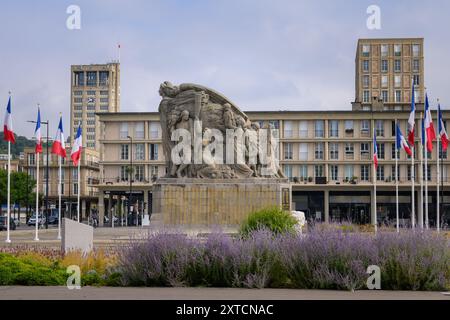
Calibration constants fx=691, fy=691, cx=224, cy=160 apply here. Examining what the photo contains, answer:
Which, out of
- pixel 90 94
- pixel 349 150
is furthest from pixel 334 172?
pixel 90 94

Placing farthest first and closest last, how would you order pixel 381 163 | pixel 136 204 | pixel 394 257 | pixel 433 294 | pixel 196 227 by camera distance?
pixel 136 204 → pixel 381 163 → pixel 196 227 → pixel 394 257 → pixel 433 294

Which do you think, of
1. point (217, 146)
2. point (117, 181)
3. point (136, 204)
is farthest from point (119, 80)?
point (217, 146)

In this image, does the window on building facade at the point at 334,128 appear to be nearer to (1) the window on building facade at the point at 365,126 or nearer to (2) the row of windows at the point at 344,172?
(1) the window on building facade at the point at 365,126

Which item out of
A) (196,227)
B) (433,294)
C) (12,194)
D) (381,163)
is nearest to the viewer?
(433,294)

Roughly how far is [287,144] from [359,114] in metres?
9.50

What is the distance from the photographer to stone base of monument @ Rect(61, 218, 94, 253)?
17.6 m

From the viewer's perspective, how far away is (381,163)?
82938 millimetres

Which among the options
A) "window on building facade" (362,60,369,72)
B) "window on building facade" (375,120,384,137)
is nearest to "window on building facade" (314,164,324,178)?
"window on building facade" (375,120,384,137)

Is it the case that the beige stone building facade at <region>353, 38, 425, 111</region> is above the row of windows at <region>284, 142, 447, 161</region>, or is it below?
above

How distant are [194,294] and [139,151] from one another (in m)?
76.3

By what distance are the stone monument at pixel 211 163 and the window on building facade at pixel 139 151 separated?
50.9 m

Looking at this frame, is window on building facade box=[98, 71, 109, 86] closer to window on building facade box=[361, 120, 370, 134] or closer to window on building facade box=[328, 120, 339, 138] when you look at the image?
window on building facade box=[328, 120, 339, 138]

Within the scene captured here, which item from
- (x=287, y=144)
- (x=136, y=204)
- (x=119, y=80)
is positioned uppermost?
(x=119, y=80)
